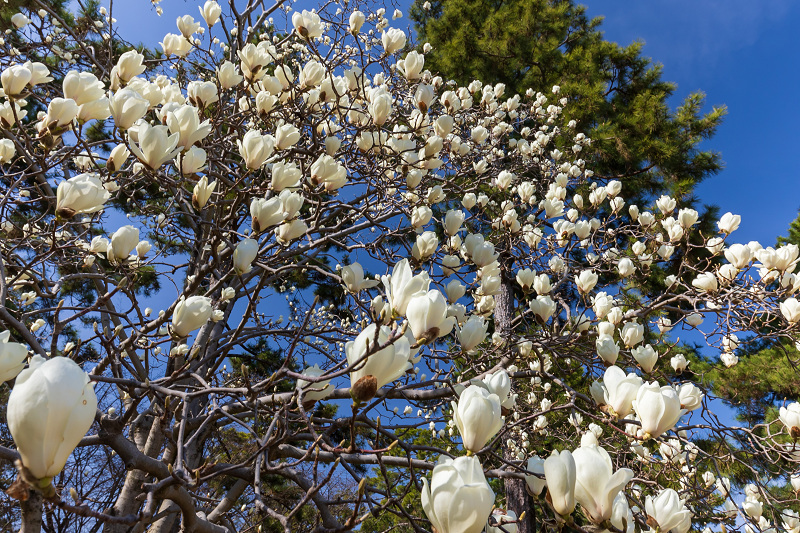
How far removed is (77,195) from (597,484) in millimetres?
1415

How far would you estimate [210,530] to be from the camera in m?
1.48

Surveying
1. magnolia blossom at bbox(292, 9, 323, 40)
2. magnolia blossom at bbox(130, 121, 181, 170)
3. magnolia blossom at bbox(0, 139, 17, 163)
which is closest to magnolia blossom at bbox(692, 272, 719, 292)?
magnolia blossom at bbox(292, 9, 323, 40)

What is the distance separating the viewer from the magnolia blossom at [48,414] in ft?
1.70

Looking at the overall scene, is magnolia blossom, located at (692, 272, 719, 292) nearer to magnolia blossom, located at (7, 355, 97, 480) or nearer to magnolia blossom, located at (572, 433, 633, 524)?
magnolia blossom, located at (572, 433, 633, 524)

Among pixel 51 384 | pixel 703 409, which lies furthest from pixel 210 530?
pixel 703 409

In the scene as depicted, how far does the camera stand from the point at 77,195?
120cm

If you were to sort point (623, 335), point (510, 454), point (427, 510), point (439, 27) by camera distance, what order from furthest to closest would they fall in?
point (439, 27), point (510, 454), point (623, 335), point (427, 510)

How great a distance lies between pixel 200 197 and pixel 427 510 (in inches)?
45.2

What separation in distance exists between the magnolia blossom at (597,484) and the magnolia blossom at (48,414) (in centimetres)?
77

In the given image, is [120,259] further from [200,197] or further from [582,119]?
[582,119]

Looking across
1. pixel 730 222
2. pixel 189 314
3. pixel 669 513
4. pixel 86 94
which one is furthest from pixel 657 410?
pixel 730 222

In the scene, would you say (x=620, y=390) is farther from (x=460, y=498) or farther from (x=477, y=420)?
(x=460, y=498)

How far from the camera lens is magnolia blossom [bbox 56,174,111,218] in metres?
1.19

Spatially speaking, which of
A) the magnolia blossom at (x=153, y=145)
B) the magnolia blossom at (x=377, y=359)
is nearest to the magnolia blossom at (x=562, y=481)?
the magnolia blossom at (x=377, y=359)
